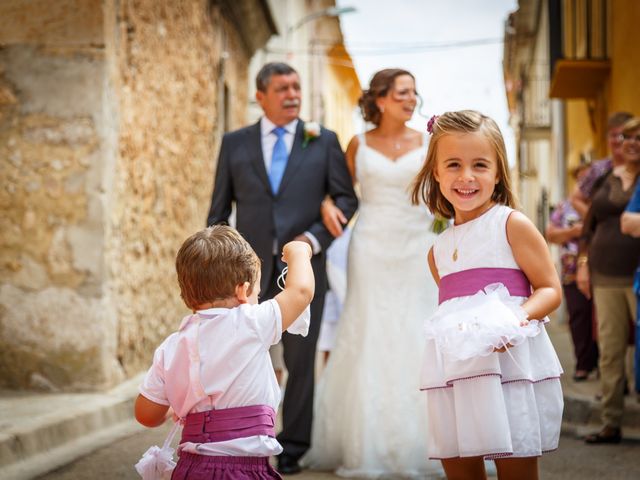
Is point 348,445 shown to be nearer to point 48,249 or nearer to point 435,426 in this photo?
point 435,426

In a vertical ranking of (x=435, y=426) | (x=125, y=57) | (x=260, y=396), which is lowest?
(x=435, y=426)

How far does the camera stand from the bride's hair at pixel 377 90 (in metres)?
5.89

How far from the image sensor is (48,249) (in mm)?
7023

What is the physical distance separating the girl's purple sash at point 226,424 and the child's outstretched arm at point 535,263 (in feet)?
3.08

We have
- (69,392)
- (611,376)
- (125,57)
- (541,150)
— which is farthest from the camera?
(541,150)

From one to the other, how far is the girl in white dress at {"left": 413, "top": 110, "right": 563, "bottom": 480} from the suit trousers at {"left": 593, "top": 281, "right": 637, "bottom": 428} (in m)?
3.02

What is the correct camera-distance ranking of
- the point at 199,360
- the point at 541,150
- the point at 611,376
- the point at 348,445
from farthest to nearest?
the point at 541,150, the point at 611,376, the point at 348,445, the point at 199,360

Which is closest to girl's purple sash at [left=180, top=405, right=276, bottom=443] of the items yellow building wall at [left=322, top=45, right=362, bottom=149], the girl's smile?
the girl's smile

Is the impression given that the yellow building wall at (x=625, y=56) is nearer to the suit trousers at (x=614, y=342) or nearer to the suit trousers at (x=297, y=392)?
the suit trousers at (x=614, y=342)

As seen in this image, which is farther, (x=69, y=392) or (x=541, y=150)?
(x=541, y=150)

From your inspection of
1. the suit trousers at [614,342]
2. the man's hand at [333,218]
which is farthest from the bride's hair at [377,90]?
the suit trousers at [614,342]

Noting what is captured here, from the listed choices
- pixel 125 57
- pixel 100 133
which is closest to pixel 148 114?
pixel 125 57

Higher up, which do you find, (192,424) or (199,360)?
(199,360)

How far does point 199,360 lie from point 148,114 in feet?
19.0
